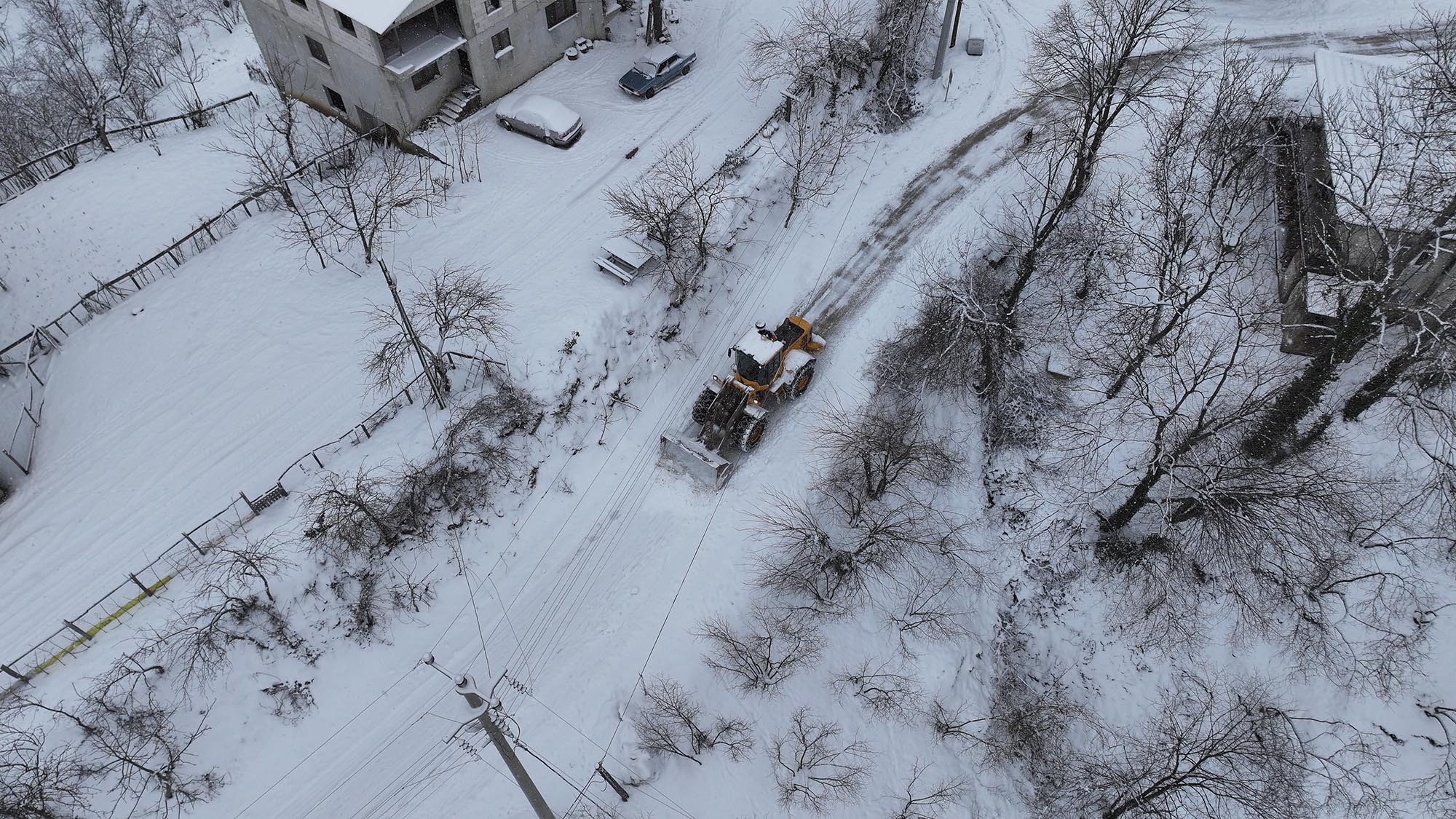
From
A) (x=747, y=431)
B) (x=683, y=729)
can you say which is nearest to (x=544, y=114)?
(x=747, y=431)

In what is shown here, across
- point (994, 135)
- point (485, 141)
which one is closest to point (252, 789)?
point (485, 141)

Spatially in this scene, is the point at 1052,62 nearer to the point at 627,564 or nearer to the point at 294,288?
the point at 627,564

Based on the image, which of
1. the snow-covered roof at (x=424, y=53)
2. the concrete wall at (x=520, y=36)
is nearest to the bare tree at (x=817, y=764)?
the snow-covered roof at (x=424, y=53)

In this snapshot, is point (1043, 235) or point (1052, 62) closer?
point (1043, 235)

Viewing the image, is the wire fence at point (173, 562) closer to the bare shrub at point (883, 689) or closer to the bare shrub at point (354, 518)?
the bare shrub at point (354, 518)

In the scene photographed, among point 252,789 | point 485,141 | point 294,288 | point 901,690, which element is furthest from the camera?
point 485,141

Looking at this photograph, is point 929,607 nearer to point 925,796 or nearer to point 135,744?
point 925,796

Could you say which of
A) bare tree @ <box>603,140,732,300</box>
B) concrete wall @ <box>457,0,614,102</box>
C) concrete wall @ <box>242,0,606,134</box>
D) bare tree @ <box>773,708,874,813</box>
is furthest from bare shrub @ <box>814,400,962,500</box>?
concrete wall @ <box>242,0,606,134</box>
